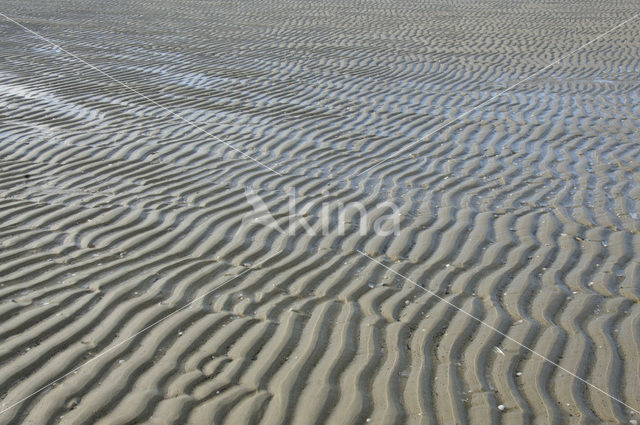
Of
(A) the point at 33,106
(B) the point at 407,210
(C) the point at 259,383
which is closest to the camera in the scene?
(C) the point at 259,383

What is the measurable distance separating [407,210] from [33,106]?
5.72 meters

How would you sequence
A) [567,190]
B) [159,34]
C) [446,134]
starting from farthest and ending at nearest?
[159,34]
[446,134]
[567,190]

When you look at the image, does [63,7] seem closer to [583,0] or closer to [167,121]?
[167,121]

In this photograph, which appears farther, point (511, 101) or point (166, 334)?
point (511, 101)

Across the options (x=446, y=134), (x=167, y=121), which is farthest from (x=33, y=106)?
(x=446, y=134)

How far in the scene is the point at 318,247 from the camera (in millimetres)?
5270

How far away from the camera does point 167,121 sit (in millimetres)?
8734

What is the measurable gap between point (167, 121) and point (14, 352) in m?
5.25

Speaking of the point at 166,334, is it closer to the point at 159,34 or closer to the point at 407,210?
the point at 407,210

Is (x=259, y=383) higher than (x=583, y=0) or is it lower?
lower

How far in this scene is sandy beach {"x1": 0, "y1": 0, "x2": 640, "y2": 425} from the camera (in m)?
3.58

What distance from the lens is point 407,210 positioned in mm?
6000

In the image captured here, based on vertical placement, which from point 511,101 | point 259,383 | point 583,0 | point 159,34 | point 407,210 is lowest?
point 259,383

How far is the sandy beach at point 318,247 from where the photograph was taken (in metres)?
3.58
